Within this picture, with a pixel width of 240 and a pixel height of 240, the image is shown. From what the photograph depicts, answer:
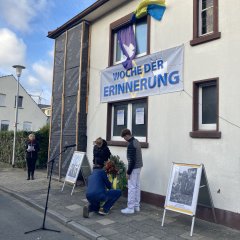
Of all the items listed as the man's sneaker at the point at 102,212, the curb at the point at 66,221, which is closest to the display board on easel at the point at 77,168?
the curb at the point at 66,221

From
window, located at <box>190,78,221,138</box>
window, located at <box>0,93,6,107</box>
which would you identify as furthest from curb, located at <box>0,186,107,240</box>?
window, located at <box>0,93,6,107</box>

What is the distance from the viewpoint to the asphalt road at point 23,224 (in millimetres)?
5848

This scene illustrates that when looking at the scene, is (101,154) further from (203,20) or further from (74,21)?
(74,21)

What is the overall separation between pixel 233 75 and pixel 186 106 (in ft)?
4.52

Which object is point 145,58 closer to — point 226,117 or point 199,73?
point 199,73

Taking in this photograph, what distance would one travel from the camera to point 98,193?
6.88 m

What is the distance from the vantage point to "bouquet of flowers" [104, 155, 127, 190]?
27.2 ft

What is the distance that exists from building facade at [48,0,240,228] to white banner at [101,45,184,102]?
6cm

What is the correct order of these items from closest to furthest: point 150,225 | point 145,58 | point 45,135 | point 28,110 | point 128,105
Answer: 1. point 150,225
2. point 145,58
3. point 128,105
4. point 45,135
5. point 28,110

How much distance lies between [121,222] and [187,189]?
1572 mm

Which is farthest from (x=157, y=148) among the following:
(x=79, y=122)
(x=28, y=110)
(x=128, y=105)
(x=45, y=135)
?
(x=28, y=110)

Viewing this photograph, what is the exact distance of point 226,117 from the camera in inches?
257

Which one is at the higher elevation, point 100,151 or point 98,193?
point 100,151

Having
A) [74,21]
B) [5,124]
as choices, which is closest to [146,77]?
[74,21]
